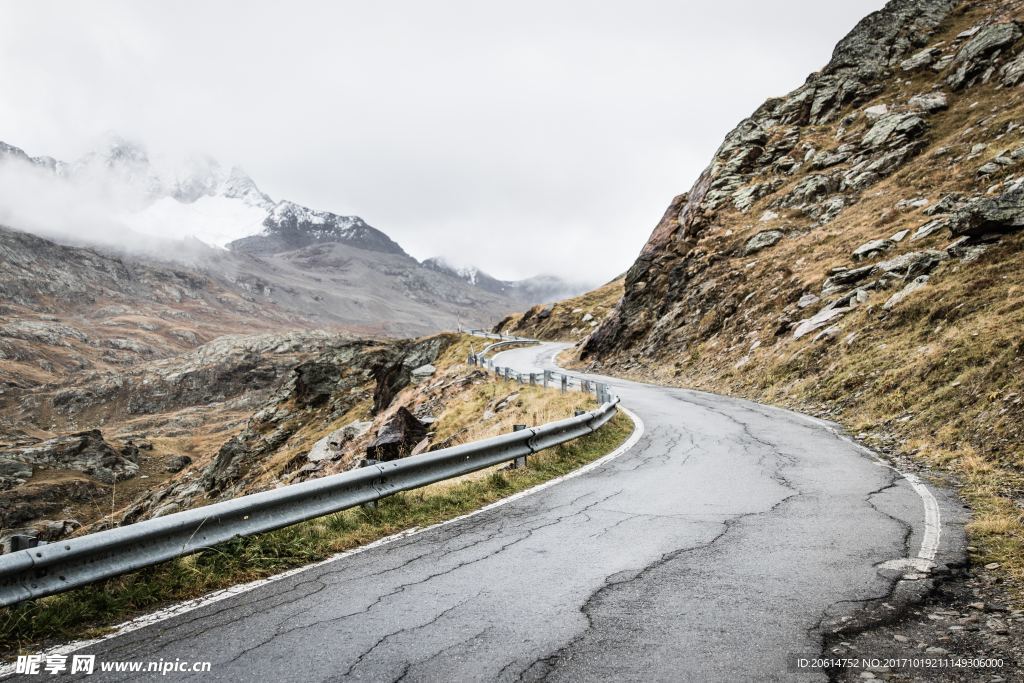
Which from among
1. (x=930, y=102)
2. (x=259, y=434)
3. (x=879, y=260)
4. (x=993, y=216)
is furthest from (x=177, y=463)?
(x=993, y=216)

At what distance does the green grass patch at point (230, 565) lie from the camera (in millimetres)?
3875

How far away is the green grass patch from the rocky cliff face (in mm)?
5910

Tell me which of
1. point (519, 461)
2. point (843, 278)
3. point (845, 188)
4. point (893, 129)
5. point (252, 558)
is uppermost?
point (893, 129)

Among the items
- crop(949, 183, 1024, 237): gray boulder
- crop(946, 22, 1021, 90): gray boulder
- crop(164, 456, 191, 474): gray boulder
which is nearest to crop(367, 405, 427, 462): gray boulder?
crop(949, 183, 1024, 237): gray boulder

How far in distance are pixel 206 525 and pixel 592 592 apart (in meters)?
3.42

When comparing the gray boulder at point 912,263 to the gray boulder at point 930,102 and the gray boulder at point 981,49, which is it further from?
the gray boulder at point 981,49

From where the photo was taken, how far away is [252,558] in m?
5.23

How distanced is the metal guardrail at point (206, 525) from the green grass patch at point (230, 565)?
129 mm

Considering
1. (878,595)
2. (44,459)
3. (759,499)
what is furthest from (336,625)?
(44,459)

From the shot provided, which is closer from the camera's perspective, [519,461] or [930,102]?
[519,461]

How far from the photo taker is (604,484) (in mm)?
8641

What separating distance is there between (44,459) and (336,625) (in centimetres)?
11125

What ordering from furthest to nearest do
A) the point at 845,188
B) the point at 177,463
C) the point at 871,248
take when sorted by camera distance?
the point at 177,463
the point at 845,188
the point at 871,248

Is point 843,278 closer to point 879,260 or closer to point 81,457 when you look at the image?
point 879,260
